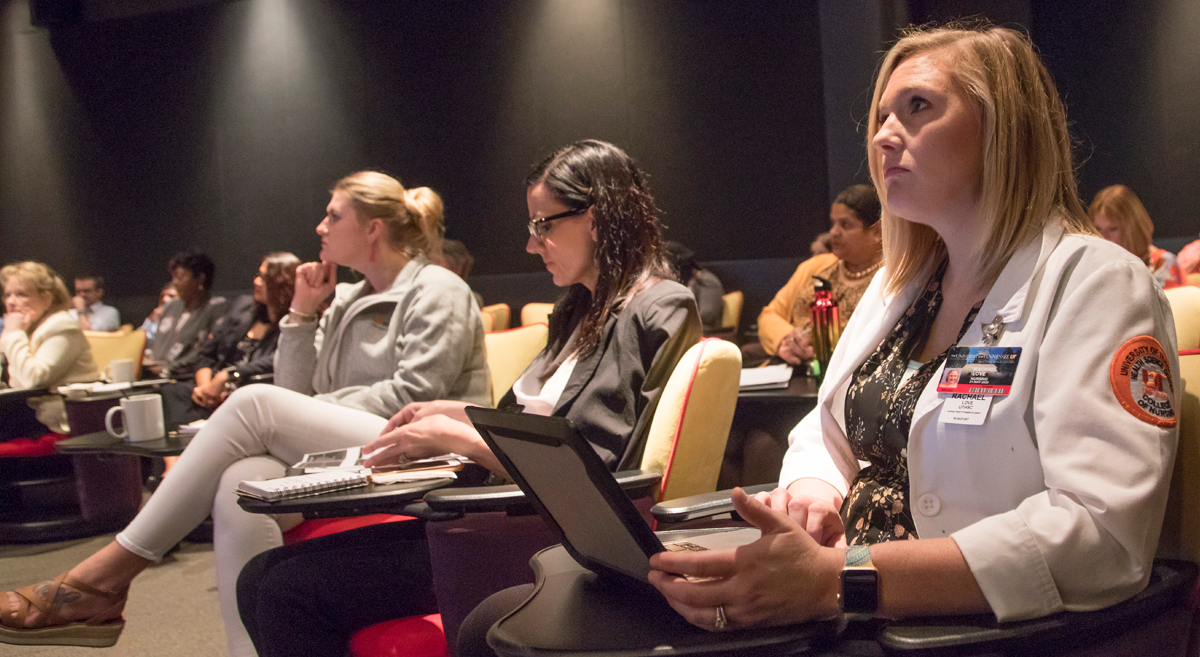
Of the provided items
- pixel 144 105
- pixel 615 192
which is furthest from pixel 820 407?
pixel 144 105

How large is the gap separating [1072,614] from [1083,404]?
0.69 feet

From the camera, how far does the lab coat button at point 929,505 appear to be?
1.09m

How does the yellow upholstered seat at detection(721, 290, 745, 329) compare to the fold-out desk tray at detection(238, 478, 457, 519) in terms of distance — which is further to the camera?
the yellow upholstered seat at detection(721, 290, 745, 329)

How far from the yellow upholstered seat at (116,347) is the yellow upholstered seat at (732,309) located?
3.61 metres

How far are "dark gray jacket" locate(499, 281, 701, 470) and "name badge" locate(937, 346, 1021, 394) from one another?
79 cm

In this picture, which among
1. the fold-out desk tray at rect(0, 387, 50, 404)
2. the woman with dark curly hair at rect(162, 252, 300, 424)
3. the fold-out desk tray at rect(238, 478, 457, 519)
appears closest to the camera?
the fold-out desk tray at rect(238, 478, 457, 519)

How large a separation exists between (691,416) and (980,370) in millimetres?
750

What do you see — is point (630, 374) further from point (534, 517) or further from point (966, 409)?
point (966, 409)

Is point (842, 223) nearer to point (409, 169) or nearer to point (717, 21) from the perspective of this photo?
point (717, 21)

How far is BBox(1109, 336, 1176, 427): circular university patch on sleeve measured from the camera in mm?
943

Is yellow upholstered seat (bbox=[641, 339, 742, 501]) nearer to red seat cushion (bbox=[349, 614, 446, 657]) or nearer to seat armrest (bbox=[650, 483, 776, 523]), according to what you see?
seat armrest (bbox=[650, 483, 776, 523])

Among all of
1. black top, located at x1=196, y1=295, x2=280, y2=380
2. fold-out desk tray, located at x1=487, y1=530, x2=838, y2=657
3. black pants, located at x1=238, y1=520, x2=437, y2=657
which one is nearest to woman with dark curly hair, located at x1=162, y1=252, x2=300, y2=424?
black top, located at x1=196, y1=295, x2=280, y2=380

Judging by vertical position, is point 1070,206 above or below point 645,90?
below

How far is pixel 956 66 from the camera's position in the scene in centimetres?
117
